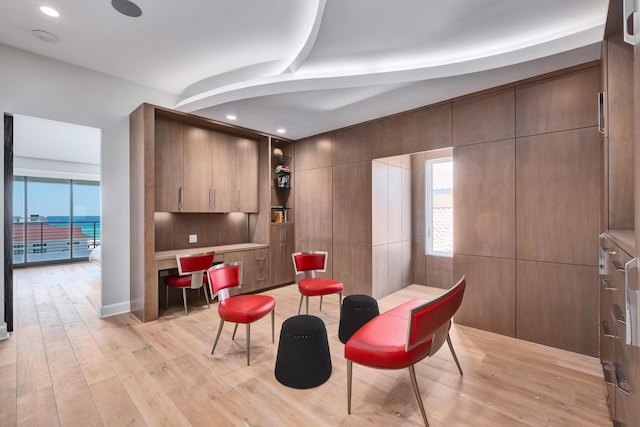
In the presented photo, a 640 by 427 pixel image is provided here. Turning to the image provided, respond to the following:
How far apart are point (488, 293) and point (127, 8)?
4672mm

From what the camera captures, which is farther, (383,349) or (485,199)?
(485,199)

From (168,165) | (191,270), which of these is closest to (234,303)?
(191,270)

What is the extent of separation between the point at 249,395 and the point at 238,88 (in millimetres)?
3050

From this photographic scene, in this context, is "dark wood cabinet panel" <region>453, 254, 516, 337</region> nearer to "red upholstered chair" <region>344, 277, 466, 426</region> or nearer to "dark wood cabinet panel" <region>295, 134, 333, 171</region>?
"red upholstered chair" <region>344, 277, 466, 426</region>

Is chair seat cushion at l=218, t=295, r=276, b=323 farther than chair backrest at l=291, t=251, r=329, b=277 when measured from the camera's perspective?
No

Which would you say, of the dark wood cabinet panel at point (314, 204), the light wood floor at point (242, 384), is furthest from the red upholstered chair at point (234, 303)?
the dark wood cabinet panel at point (314, 204)

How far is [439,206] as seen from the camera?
5117mm

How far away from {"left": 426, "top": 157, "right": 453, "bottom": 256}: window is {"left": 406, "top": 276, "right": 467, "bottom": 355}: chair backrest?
3.24 meters

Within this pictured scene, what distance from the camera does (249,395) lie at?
2156mm

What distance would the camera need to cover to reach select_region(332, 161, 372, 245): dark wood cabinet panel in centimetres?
447

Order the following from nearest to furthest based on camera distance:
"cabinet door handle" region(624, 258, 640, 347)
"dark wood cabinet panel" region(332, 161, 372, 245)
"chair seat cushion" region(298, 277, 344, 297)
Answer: "cabinet door handle" region(624, 258, 640, 347), "chair seat cushion" region(298, 277, 344, 297), "dark wood cabinet panel" region(332, 161, 372, 245)

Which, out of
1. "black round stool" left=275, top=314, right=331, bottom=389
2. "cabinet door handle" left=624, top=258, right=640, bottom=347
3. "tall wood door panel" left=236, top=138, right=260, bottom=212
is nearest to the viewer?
"cabinet door handle" left=624, top=258, right=640, bottom=347

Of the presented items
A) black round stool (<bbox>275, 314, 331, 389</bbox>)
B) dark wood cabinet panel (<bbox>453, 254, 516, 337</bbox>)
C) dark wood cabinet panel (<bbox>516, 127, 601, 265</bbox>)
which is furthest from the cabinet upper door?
dark wood cabinet panel (<bbox>516, 127, 601, 265</bbox>)

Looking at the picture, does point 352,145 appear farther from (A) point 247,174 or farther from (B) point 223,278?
(B) point 223,278
